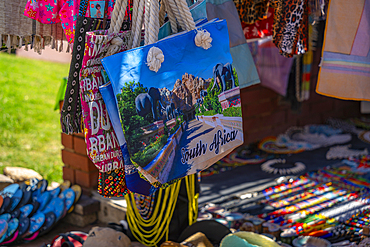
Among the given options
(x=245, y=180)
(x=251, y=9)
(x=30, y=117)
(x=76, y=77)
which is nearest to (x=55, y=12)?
(x=76, y=77)

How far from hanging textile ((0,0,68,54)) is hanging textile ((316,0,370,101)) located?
1228 mm

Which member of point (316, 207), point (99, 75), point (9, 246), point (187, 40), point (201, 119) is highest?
point (187, 40)

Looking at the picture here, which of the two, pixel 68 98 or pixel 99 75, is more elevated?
pixel 99 75

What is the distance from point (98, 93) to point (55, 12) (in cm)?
60

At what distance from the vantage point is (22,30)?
1723 mm

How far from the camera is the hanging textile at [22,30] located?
5.43 ft

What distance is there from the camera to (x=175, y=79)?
3.97ft

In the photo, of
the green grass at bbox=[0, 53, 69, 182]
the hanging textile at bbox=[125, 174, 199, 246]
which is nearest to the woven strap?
the hanging textile at bbox=[125, 174, 199, 246]

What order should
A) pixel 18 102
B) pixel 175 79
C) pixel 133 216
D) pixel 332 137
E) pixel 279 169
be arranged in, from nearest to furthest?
1. pixel 175 79
2. pixel 133 216
3. pixel 279 169
4. pixel 332 137
5. pixel 18 102

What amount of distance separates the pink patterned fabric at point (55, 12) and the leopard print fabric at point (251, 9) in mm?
926

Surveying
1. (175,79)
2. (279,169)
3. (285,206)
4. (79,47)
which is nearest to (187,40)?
(175,79)

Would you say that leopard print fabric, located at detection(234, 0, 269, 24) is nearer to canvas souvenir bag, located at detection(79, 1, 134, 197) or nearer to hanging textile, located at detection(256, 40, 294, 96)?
canvas souvenir bag, located at detection(79, 1, 134, 197)

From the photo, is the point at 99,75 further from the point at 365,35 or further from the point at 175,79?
the point at 365,35

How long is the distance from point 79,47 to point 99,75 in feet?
0.54
